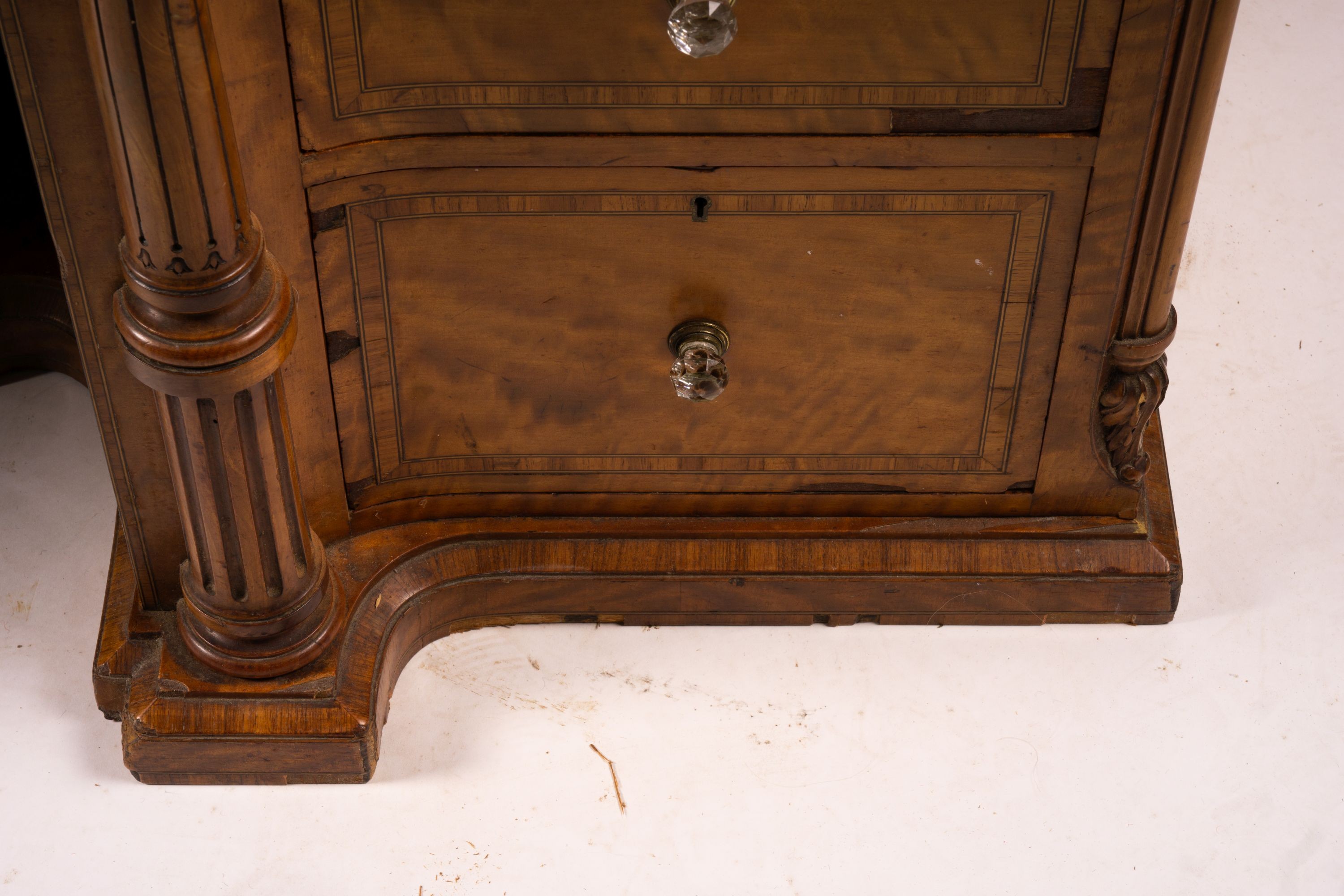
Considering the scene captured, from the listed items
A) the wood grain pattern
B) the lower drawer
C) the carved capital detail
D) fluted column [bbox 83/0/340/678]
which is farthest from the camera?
the carved capital detail

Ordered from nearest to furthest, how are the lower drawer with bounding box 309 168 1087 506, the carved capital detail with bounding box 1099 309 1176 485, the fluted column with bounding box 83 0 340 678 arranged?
the fluted column with bounding box 83 0 340 678
the lower drawer with bounding box 309 168 1087 506
the carved capital detail with bounding box 1099 309 1176 485

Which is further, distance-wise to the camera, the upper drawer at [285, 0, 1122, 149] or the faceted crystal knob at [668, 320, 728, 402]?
the faceted crystal knob at [668, 320, 728, 402]

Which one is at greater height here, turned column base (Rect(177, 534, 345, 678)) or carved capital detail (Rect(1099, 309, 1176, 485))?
carved capital detail (Rect(1099, 309, 1176, 485))

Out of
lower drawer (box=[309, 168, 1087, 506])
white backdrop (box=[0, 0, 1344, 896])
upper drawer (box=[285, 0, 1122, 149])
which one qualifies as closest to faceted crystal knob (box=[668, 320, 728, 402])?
lower drawer (box=[309, 168, 1087, 506])

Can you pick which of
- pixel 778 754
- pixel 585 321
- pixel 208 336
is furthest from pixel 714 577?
pixel 208 336

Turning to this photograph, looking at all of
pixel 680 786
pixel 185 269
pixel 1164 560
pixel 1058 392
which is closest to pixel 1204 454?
pixel 1164 560

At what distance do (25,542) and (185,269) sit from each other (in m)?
0.61

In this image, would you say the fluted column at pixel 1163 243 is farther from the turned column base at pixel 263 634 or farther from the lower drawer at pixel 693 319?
the turned column base at pixel 263 634

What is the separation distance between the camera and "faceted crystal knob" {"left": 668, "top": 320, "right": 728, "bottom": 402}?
142 centimetres

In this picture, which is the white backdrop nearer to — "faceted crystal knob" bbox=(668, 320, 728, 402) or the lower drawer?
the lower drawer

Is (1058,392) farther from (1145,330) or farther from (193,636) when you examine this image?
(193,636)

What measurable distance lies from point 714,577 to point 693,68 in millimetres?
494

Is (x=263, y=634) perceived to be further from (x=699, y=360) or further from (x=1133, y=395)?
(x=1133, y=395)

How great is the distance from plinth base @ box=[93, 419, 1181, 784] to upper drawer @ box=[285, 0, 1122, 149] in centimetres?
41
